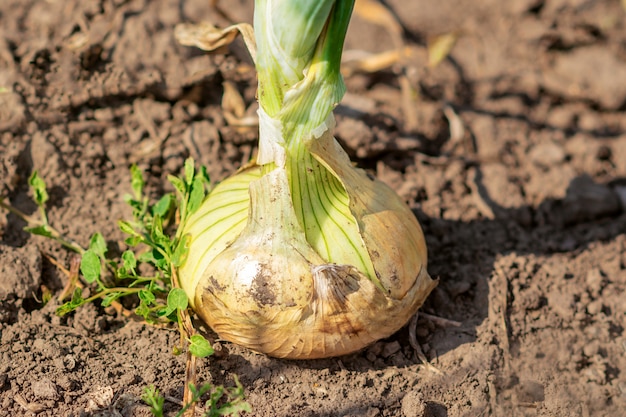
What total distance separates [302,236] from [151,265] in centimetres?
67

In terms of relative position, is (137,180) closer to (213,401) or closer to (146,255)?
(146,255)

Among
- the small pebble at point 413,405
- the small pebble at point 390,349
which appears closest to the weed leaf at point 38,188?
the small pebble at point 390,349

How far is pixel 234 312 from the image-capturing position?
188 cm

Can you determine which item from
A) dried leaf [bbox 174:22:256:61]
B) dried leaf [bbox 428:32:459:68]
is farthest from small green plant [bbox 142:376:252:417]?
dried leaf [bbox 428:32:459:68]

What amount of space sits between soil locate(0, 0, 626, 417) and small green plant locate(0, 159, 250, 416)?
74 millimetres

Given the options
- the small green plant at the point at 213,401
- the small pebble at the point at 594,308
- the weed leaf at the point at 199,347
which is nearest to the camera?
the small green plant at the point at 213,401

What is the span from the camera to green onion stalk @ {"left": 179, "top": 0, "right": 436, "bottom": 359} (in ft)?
5.96

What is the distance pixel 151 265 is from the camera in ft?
7.63

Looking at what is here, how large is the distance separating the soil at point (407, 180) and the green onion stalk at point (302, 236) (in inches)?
8.9

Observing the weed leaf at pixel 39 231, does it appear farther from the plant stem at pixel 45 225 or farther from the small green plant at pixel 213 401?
the small green plant at pixel 213 401

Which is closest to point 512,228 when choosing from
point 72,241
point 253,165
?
point 253,165

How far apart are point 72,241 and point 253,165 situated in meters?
0.65

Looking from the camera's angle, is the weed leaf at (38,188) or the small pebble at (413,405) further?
the weed leaf at (38,188)

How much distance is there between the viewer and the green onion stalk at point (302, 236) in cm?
182
